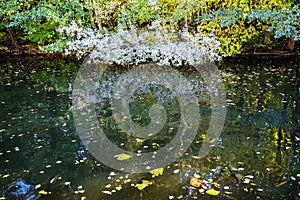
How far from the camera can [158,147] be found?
15.8 feet

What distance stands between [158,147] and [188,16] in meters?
Answer: 7.96

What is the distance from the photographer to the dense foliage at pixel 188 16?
33.8ft

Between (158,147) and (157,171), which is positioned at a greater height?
(158,147)

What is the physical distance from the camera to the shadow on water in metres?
3.71

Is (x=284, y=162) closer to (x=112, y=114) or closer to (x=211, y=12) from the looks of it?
(x=112, y=114)

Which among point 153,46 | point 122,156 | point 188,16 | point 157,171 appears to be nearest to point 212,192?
point 157,171

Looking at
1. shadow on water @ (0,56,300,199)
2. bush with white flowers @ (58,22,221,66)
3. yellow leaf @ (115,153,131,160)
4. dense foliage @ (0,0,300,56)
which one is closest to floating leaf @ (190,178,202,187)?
shadow on water @ (0,56,300,199)

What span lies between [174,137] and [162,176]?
1.24 meters

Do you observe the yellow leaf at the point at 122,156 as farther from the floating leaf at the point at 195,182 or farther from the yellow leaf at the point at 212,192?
the yellow leaf at the point at 212,192

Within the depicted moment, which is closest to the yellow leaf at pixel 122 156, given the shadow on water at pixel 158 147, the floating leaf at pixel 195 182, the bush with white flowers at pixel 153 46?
the shadow on water at pixel 158 147

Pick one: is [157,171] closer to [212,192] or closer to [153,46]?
[212,192]

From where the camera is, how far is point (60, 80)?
948 cm

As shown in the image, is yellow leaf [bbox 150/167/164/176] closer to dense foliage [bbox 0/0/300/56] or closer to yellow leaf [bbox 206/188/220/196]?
yellow leaf [bbox 206/188/220/196]

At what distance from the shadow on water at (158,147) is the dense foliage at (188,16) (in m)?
2.83
